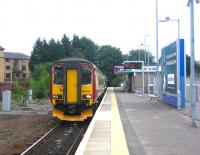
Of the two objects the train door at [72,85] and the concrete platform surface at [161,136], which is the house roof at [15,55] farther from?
the concrete platform surface at [161,136]

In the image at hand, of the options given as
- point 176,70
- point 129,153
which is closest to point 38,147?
point 129,153

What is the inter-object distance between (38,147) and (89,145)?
16.0 feet

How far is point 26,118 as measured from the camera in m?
29.5

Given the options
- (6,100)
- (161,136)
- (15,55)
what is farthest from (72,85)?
(15,55)

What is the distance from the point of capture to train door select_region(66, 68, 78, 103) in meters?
24.5

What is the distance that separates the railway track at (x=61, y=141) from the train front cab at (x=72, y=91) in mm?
705

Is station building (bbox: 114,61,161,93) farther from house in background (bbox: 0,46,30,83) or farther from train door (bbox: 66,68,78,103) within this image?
house in background (bbox: 0,46,30,83)

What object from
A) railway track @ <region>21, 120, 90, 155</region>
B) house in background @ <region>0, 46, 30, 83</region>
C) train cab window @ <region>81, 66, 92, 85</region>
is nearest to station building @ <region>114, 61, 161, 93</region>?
train cab window @ <region>81, 66, 92, 85</region>

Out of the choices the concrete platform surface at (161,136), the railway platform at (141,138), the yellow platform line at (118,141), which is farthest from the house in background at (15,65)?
the yellow platform line at (118,141)

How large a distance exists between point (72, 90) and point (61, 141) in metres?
5.58

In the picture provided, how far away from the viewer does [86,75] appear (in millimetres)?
25031

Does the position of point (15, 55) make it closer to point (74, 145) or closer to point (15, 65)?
point (15, 65)

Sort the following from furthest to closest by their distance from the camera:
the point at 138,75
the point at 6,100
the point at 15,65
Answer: the point at 15,65
the point at 138,75
the point at 6,100

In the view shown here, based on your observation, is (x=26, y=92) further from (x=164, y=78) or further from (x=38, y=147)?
(x=38, y=147)
